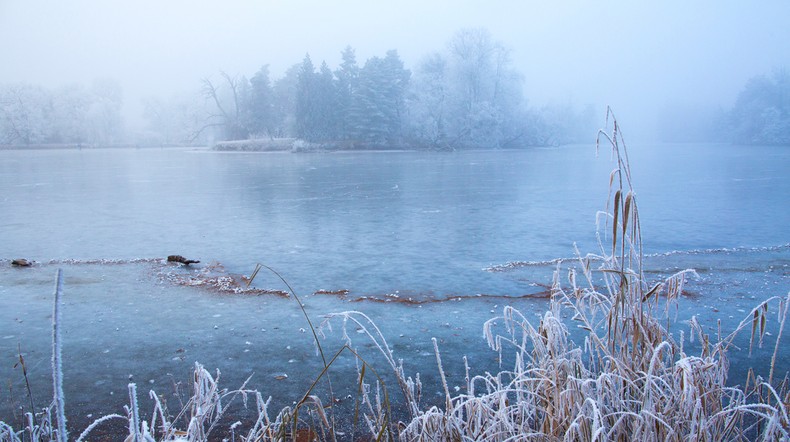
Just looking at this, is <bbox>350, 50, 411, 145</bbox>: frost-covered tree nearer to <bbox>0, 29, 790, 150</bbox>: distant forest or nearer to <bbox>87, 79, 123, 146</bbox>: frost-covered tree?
<bbox>0, 29, 790, 150</bbox>: distant forest

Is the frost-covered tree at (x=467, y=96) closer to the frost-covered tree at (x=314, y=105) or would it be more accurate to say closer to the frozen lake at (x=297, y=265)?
the frost-covered tree at (x=314, y=105)

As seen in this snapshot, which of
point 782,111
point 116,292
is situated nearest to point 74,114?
point 116,292

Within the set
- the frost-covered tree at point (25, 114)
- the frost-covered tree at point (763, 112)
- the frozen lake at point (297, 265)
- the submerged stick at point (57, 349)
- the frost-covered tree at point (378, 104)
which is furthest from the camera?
the frost-covered tree at point (763, 112)

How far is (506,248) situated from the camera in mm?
8016

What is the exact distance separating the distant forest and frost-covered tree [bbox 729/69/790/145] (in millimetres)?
98

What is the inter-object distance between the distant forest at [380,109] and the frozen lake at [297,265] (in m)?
29.8

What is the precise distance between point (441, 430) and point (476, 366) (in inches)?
62.3

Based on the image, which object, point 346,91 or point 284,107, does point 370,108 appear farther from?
point 284,107

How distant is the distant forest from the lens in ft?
147

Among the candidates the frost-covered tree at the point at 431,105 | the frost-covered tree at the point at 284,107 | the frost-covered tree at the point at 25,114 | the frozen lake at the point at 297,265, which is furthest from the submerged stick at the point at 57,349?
the frost-covered tree at the point at 25,114

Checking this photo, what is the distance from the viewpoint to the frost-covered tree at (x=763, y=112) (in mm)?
49188

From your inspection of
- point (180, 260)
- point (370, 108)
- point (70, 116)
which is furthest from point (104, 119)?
point (180, 260)

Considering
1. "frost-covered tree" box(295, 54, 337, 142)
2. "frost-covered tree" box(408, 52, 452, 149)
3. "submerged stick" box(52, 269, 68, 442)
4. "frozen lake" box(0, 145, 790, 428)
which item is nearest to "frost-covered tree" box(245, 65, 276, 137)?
"frost-covered tree" box(295, 54, 337, 142)

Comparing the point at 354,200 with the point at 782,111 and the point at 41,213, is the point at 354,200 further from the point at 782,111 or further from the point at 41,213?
the point at 782,111
